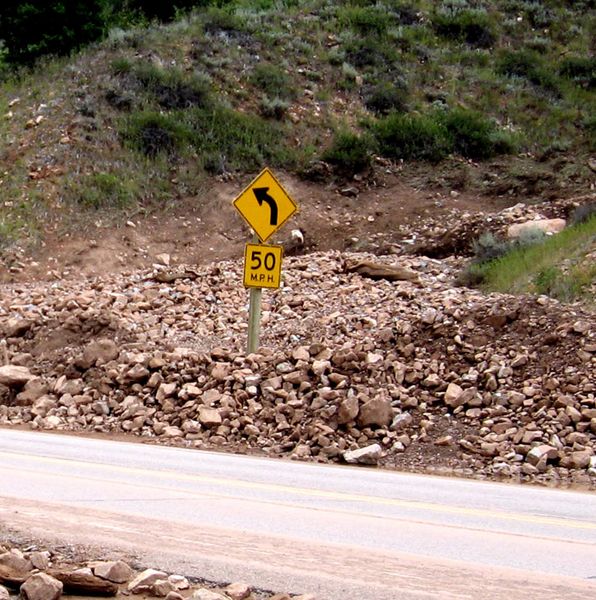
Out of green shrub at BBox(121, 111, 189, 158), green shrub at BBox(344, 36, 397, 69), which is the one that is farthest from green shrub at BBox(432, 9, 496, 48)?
green shrub at BBox(121, 111, 189, 158)

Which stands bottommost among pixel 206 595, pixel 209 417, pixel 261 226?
pixel 209 417

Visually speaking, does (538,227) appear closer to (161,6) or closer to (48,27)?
(48,27)

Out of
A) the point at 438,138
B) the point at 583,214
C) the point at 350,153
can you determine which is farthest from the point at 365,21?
the point at 583,214

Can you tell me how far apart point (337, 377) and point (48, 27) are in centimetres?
2370

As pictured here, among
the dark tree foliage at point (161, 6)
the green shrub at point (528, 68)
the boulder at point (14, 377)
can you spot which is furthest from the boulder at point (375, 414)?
the dark tree foliage at point (161, 6)

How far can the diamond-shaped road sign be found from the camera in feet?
48.2

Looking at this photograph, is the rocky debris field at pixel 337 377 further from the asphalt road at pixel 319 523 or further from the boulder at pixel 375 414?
the asphalt road at pixel 319 523

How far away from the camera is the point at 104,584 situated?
5.17m

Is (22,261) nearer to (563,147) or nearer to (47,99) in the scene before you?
(47,99)

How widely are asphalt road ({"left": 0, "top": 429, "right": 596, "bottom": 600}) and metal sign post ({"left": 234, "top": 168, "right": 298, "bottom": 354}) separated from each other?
157 inches

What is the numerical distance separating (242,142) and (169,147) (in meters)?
2.11

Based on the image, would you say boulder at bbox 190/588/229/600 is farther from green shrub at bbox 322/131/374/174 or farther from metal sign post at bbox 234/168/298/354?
green shrub at bbox 322/131/374/174

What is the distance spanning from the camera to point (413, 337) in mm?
14602

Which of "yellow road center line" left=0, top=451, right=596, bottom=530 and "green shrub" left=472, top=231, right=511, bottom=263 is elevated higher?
"yellow road center line" left=0, top=451, right=596, bottom=530
